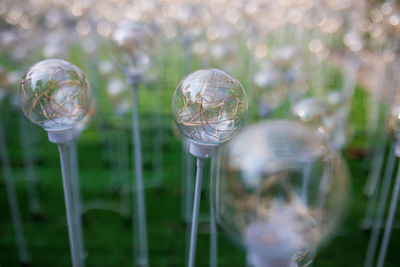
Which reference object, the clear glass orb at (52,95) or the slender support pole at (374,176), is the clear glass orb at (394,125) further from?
the slender support pole at (374,176)

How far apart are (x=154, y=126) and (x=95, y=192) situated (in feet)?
3.64

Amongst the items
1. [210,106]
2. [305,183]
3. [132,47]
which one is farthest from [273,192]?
[132,47]

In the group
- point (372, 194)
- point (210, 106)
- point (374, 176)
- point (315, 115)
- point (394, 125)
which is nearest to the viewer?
point (210, 106)

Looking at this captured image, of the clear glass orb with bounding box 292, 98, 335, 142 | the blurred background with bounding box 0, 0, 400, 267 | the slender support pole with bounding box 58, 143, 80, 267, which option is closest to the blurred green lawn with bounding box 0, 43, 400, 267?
the blurred background with bounding box 0, 0, 400, 267

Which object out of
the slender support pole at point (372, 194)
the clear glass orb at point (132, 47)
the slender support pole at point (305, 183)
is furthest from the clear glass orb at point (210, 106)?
the slender support pole at point (372, 194)

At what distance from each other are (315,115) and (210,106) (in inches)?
27.8

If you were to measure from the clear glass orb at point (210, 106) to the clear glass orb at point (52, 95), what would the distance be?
276 millimetres

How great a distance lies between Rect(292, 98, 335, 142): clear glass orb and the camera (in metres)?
1.21

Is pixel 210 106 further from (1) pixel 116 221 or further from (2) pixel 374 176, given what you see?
(2) pixel 374 176

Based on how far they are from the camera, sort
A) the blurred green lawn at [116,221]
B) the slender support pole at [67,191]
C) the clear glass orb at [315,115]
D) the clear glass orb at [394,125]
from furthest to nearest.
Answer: the blurred green lawn at [116,221] < the clear glass orb at [315,115] < the clear glass orb at [394,125] < the slender support pole at [67,191]

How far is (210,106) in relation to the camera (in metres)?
0.65

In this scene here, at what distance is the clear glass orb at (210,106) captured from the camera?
648mm

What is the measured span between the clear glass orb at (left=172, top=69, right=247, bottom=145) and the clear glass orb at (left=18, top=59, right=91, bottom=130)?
28 cm

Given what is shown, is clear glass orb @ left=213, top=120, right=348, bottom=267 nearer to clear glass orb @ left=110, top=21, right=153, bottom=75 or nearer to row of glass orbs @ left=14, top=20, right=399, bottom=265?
row of glass orbs @ left=14, top=20, right=399, bottom=265
